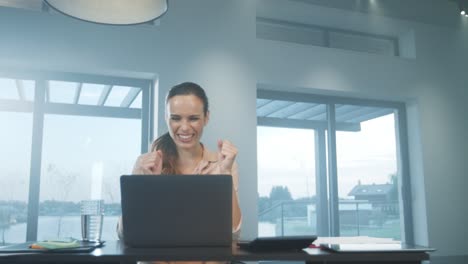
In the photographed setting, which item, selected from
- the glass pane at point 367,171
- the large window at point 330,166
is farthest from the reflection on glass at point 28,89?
the glass pane at point 367,171

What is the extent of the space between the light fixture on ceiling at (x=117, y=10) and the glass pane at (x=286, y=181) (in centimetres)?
255

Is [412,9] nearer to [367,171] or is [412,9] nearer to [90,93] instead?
[367,171]

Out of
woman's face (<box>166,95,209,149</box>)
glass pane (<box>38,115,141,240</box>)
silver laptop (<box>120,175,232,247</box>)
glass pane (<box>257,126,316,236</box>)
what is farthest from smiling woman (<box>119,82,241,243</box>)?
glass pane (<box>257,126,316,236</box>)

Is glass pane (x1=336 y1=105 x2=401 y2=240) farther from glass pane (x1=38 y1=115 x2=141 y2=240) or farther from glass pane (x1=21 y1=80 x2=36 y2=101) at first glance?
glass pane (x1=21 y1=80 x2=36 y2=101)

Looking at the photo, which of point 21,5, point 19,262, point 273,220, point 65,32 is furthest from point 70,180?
point 19,262

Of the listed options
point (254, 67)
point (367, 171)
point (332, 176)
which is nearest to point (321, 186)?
point (332, 176)

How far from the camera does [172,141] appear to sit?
1762 mm

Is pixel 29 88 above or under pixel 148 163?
above

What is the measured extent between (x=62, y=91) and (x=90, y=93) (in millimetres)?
213

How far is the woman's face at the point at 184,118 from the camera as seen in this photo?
164 cm

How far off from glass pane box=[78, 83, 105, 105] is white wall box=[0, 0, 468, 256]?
0.58 ft

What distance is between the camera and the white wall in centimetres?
341

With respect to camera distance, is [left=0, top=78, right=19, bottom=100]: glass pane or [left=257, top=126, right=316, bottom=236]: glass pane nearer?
[left=0, top=78, right=19, bottom=100]: glass pane

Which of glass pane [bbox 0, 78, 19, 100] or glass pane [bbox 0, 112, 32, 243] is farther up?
glass pane [bbox 0, 78, 19, 100]
